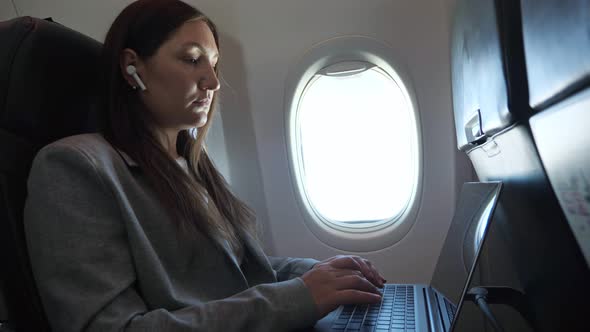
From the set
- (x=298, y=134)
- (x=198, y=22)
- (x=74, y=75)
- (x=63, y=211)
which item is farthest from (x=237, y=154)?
(x=63, y=211)

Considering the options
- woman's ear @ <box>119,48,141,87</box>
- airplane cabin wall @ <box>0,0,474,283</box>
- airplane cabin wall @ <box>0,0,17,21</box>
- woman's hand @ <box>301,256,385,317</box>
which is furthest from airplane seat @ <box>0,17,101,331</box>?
airplane cabin wall @ <box>0,0,17,21</box>

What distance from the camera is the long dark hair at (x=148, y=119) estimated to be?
1019 mm

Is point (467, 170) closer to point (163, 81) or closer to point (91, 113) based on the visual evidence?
point (163, 81)

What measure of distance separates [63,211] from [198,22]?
2.11 feet

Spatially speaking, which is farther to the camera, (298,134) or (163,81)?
(298,134)

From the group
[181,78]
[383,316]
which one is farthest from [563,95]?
[181,78]

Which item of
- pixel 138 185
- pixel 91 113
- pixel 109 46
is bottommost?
pixel 138 185

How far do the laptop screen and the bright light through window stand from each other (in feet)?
3.09

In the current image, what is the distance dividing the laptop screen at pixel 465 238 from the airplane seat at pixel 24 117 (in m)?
0.85

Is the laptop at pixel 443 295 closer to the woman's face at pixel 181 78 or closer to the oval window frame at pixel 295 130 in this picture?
the woman's face at pixel 181 78

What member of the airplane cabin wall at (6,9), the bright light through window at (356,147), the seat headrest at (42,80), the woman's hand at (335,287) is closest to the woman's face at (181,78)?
the seat headrest at (42,80)

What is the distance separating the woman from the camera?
0.77 m

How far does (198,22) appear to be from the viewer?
1.18 meters

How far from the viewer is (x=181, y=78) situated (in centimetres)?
113
